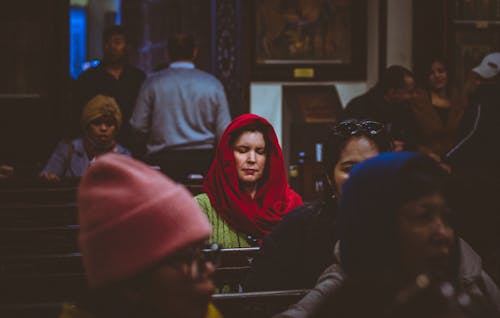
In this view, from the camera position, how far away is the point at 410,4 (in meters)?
8.82

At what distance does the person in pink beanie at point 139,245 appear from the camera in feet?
6.38

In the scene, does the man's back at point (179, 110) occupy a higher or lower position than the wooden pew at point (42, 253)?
higher

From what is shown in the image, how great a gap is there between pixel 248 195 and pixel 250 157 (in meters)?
0.20

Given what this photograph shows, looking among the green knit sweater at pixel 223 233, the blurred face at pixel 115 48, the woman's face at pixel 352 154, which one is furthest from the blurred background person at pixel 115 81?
the woman's face at pixel 352 154

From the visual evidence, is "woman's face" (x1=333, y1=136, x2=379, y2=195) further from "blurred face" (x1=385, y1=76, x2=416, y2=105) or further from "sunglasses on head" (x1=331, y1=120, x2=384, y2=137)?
"blurred face" (x1=385, y1=76, x2=416, y2=105)

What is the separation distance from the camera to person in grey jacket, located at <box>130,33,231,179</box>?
6.63m

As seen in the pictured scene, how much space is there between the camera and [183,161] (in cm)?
663

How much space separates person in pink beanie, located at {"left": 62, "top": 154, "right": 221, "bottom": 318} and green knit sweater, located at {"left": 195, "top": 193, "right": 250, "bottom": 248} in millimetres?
2145

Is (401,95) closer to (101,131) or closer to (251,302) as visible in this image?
(101,131)

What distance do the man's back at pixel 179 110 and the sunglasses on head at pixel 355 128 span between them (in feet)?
9.61

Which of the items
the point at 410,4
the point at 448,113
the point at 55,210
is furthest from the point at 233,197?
the point at 410,4

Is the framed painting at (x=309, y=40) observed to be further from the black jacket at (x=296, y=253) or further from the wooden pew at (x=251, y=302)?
the wooden pew at (x=251, y=302)

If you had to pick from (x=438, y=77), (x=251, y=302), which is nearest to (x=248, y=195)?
(x=251, y=302)

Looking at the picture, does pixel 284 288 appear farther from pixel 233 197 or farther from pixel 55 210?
pixel 55 210
